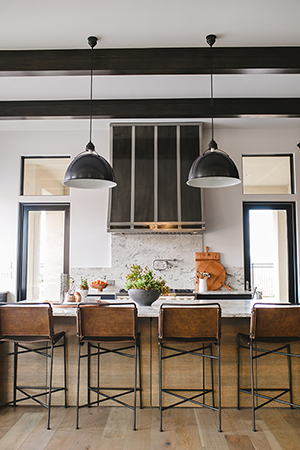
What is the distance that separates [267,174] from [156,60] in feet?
9.22

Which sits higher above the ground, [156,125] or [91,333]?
[156,125]

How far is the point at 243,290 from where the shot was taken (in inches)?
209

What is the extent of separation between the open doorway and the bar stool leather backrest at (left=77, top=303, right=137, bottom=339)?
297 cm

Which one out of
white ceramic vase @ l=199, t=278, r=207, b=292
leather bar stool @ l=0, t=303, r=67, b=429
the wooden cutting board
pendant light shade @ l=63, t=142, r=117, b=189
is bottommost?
leather bar stool @ l=0, t=303, r=67, b=429

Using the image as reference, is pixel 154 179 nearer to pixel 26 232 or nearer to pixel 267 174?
pixel 267 174

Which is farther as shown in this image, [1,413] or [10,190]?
[10,190]

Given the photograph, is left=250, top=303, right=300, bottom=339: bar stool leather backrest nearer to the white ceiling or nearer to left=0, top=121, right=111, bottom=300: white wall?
the white ceiling

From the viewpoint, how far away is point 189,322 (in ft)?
9.15

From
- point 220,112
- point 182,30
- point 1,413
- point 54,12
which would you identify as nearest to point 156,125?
point 220,112

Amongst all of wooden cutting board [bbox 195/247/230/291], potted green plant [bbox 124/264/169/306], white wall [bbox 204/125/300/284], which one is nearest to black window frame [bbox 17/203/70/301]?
wooden cutting board [bbox 195/247/230/291]

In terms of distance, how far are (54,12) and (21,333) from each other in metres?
2.45

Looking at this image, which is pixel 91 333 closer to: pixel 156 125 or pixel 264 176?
pixel 156 125

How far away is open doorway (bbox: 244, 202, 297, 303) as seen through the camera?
Result: 17.8 ft

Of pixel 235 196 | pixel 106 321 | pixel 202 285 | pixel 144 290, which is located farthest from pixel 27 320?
pixel 235 196
